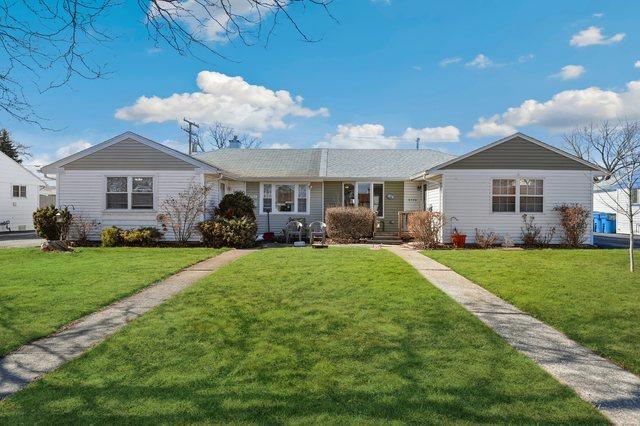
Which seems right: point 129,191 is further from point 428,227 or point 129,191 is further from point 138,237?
point 428,227

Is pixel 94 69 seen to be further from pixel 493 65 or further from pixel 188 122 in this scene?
pixel 188 122

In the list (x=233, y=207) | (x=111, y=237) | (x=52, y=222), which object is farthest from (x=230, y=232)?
(x=52, y=222)

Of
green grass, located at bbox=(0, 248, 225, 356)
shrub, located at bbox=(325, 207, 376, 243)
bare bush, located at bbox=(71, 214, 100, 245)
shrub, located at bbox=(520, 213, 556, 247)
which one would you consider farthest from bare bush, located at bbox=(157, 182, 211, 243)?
shrub, located at bbox=(520, 213, 556, 247)

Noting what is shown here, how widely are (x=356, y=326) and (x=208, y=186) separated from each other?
13289mm

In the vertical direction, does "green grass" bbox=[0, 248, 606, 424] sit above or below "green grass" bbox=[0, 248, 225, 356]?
below

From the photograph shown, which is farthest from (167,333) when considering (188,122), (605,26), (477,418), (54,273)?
(188,122)

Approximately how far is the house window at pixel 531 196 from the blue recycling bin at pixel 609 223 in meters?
16.1

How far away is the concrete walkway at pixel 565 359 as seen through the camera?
3.71m

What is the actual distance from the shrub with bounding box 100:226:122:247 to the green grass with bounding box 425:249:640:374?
1138cm

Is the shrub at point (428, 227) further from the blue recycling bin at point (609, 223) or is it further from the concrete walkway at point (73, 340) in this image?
the blue recycling bin at point (609, 223)

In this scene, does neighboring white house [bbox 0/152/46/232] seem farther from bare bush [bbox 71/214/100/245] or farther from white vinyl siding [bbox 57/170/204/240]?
bare bush [bbox 71/214/100/245]

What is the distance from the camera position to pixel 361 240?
18.6 m

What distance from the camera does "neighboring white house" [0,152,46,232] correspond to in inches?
1046

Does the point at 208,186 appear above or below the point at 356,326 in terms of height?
above
